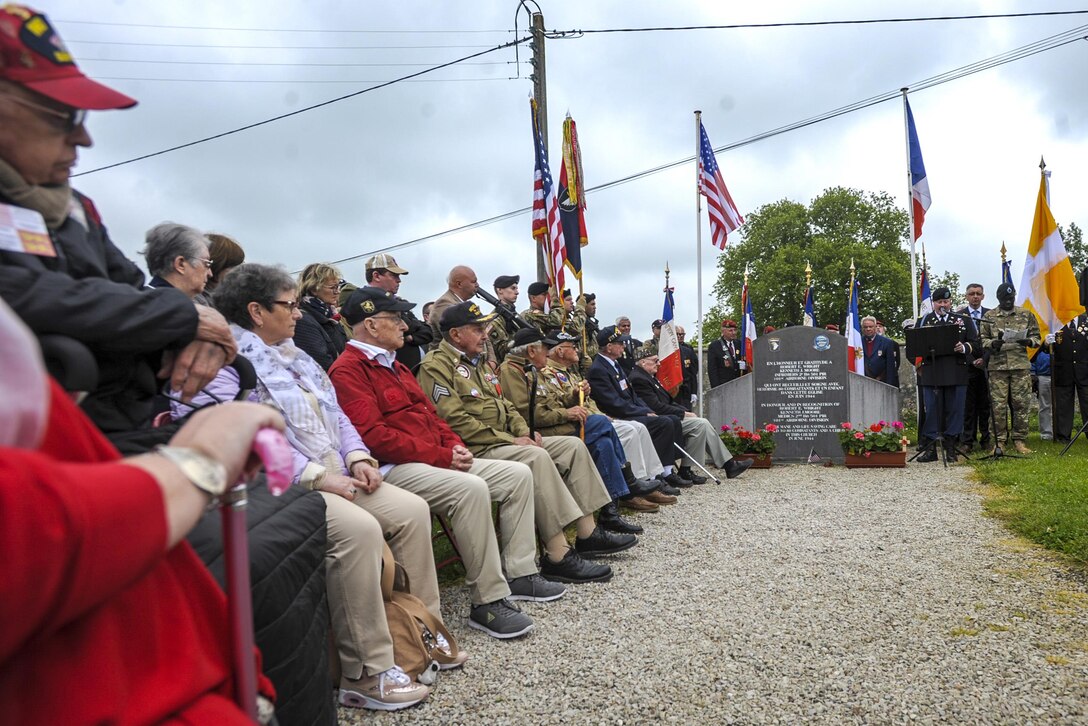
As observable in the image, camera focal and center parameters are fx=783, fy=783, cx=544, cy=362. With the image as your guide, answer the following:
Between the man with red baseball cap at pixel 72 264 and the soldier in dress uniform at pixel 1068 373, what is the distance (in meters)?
11.8

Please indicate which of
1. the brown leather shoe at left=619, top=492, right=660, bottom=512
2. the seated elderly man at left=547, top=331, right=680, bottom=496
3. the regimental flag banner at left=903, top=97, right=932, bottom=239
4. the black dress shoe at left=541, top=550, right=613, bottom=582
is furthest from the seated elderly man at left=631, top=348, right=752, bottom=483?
the regimental flag banner at left=903, top=97, right=932, bottom=239

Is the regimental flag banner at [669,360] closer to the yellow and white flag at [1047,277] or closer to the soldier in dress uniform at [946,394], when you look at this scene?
the soldier in dress uniform at [946,394]

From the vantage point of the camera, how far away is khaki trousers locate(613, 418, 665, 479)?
7285 mm

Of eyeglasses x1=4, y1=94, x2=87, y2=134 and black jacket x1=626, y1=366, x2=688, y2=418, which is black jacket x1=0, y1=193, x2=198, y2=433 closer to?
eyeglasses x1=4, y1=94, x2=87, y2=134

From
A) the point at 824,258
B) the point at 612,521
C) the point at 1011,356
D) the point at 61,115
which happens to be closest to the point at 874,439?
the point at 1011,356

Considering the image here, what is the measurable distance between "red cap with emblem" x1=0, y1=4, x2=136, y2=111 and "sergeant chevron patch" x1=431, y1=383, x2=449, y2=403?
367cm

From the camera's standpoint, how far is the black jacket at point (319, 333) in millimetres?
4949

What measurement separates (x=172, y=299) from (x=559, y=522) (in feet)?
11.1

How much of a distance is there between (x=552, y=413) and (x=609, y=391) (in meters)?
2.20

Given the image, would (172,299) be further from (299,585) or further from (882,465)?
(882,465)

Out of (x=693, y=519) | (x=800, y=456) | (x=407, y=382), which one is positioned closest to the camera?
(x=407, y=382)

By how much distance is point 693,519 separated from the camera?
668 centimetres

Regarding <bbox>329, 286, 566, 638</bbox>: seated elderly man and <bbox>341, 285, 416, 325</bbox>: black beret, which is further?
<bbox>341, 285, 416, 325</bbox>: black beret

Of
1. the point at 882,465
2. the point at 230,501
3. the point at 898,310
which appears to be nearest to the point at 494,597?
the point at 230,501
